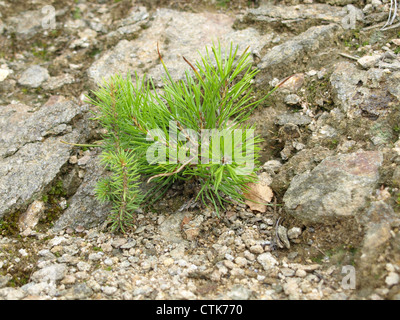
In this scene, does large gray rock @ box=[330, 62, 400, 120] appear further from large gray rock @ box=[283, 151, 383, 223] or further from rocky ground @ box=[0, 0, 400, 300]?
large gray rock @ box=[283, 151, 383, 223]

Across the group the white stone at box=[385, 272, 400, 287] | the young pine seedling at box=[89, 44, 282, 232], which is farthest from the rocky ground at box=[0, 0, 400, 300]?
the young pine seedling at box=[89, 44, 282, 232]

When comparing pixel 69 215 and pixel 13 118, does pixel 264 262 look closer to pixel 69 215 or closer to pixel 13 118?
pixel 69 215

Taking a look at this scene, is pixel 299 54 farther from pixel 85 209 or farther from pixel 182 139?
pixel 85 209

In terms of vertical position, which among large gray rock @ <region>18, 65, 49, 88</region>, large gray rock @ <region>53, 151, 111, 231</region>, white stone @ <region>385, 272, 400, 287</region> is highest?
large gray rock @ <region>18, 65, 49, 88</region>

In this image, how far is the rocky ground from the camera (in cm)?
215

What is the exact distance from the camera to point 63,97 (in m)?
3.48

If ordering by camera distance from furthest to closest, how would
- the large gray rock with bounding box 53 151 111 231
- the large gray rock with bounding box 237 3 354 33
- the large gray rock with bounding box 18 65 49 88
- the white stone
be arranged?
1. the large gray rock with bounding box 18 65 49 88
2. the large gray rock with bounding box 237 3 354 33
3. the large gray rock with bounding box 53 151 111 231
4. the white stone

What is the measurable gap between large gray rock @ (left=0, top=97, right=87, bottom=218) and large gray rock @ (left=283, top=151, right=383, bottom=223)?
185 centimetres

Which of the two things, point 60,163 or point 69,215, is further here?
point 60,163

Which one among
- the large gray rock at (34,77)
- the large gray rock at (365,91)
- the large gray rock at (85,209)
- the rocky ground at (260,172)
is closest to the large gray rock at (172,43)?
the rocky ground at (260,172)

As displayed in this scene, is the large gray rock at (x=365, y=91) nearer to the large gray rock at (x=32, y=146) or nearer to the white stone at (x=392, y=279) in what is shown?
the white stone at (x=392, y=279)

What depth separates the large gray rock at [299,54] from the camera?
3.24m
